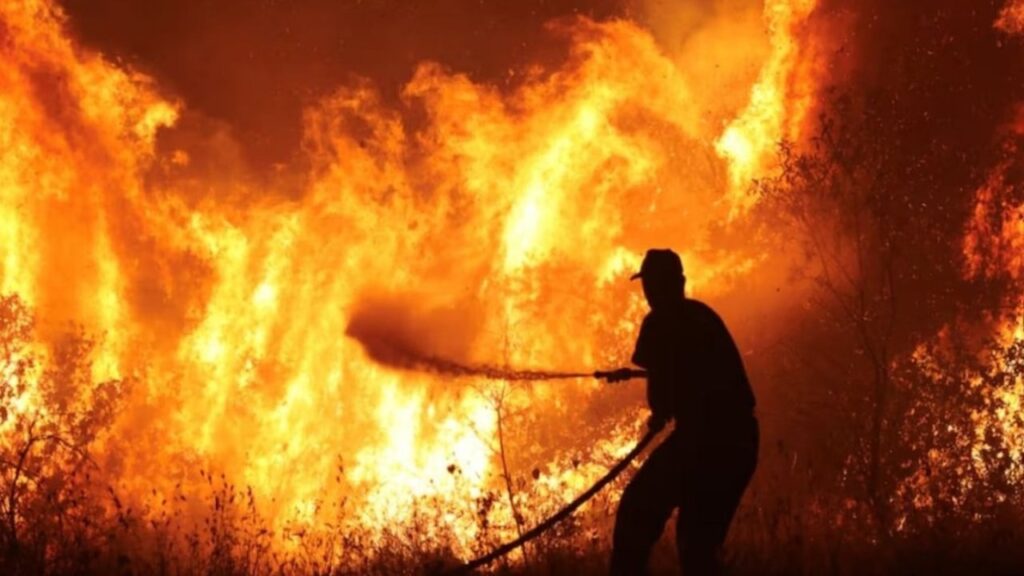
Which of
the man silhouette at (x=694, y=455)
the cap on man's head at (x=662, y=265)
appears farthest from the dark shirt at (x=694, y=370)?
the cap on man's head at (x=662, y=265)

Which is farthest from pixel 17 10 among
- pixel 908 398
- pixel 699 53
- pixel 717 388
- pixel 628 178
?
pixel 908 398

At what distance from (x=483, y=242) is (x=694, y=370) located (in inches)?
446

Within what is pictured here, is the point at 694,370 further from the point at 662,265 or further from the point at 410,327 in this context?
the point at 410,327

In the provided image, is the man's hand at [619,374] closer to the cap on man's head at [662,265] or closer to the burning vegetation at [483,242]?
the cap on man's head at [662,265]

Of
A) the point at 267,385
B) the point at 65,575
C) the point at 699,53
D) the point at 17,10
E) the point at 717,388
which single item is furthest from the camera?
the point at 699,53

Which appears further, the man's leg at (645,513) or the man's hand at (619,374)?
the man's hand at (619,374)

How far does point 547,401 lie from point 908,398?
6371mm

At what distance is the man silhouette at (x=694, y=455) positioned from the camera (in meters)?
6.09

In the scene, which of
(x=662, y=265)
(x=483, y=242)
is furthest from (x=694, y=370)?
(x=483, y=242)

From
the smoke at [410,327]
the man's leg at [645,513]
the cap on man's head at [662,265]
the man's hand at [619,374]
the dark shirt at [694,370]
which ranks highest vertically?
the smoke at [410,327]

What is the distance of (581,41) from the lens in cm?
1705

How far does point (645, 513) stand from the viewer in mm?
6109

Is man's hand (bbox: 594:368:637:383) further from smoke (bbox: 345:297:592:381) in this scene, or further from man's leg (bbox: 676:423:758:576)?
smoke (bbox: 345:297:592:381)

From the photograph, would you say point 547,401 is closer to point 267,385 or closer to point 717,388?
point 267,385
